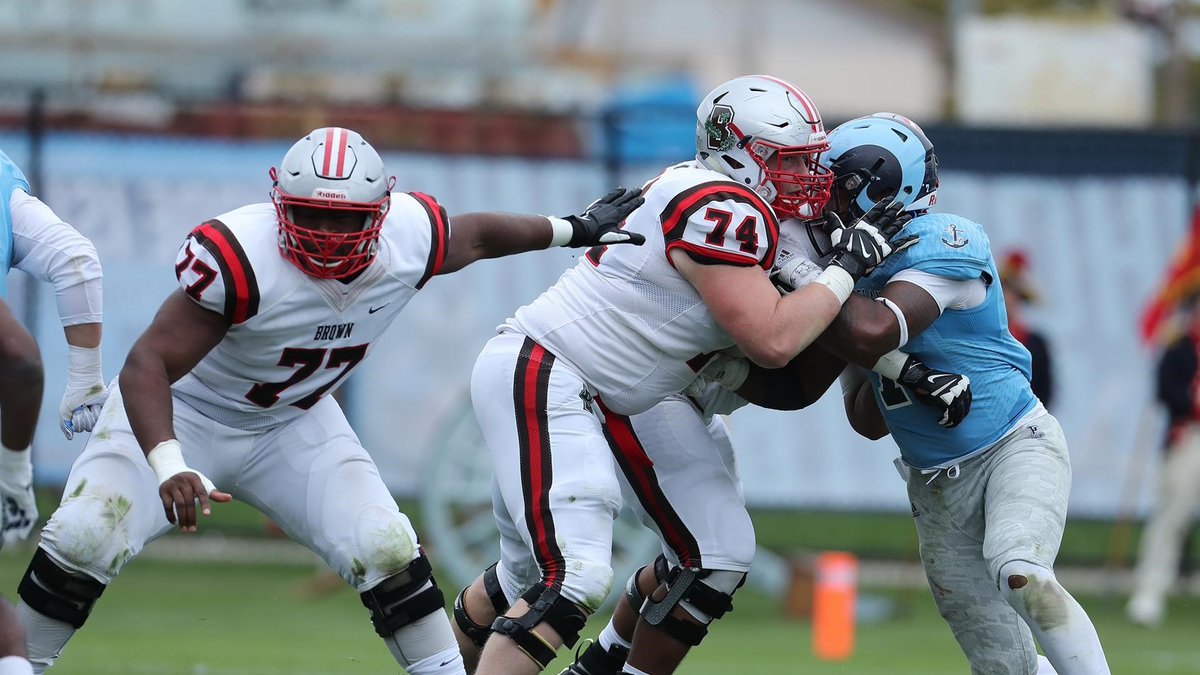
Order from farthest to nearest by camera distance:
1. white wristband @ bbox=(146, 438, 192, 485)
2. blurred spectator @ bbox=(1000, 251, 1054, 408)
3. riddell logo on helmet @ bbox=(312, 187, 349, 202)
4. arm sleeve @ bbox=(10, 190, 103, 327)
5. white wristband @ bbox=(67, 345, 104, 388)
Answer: blurred spectator @ bbox=(1000, 251, 1054, 408) < white wristband @ bbox=(67, 345, 104, 388) < arm sleeve @ bbox=(10, 190, 103, 327) < riddell logo on helmet @ bbox=(312, 187, 349, 202) < white wristband @ bbox=(146, 438, 192, 485)

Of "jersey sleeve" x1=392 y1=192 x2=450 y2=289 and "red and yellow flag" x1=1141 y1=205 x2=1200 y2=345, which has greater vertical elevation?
"jersey sleeve" x1=392 y1=192 x2=450 y2=289

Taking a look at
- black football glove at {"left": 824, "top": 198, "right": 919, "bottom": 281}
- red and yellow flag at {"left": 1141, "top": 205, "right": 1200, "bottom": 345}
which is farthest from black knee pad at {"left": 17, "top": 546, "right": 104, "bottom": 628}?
red and yellow flag at {"left": 1141, "top": 205, "right": 1200, "bottom": 345}

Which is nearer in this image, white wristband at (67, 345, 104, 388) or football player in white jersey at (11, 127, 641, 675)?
football player in white jersey at (11, 127, 641, 675)

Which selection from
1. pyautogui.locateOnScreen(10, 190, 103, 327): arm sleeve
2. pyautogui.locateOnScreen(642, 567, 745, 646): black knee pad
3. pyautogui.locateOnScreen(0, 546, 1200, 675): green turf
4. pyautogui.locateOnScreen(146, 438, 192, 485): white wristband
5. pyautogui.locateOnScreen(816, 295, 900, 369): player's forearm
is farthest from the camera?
pyautogui.locateOnScreen(0, 546, 1200, 675): green turf

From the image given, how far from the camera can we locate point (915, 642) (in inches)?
378

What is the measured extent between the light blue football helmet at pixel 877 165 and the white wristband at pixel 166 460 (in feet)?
7.13

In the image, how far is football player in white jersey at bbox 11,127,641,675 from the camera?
195 inches

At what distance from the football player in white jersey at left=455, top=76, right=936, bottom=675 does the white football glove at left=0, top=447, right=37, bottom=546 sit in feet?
4.56

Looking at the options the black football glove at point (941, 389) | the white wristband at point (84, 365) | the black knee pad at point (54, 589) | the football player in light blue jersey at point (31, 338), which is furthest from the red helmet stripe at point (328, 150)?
the black football glove at point (941, 389)

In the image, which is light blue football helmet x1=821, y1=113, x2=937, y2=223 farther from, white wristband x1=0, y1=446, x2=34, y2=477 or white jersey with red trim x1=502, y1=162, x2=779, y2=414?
white wristband x1=0, y1=446, x2=34, y2=477

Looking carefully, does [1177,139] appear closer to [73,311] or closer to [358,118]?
[358,118]

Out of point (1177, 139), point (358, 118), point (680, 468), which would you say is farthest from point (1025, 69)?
point (680, 468)

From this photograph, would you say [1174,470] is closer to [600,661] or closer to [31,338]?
[600,661]

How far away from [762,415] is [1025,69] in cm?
658
